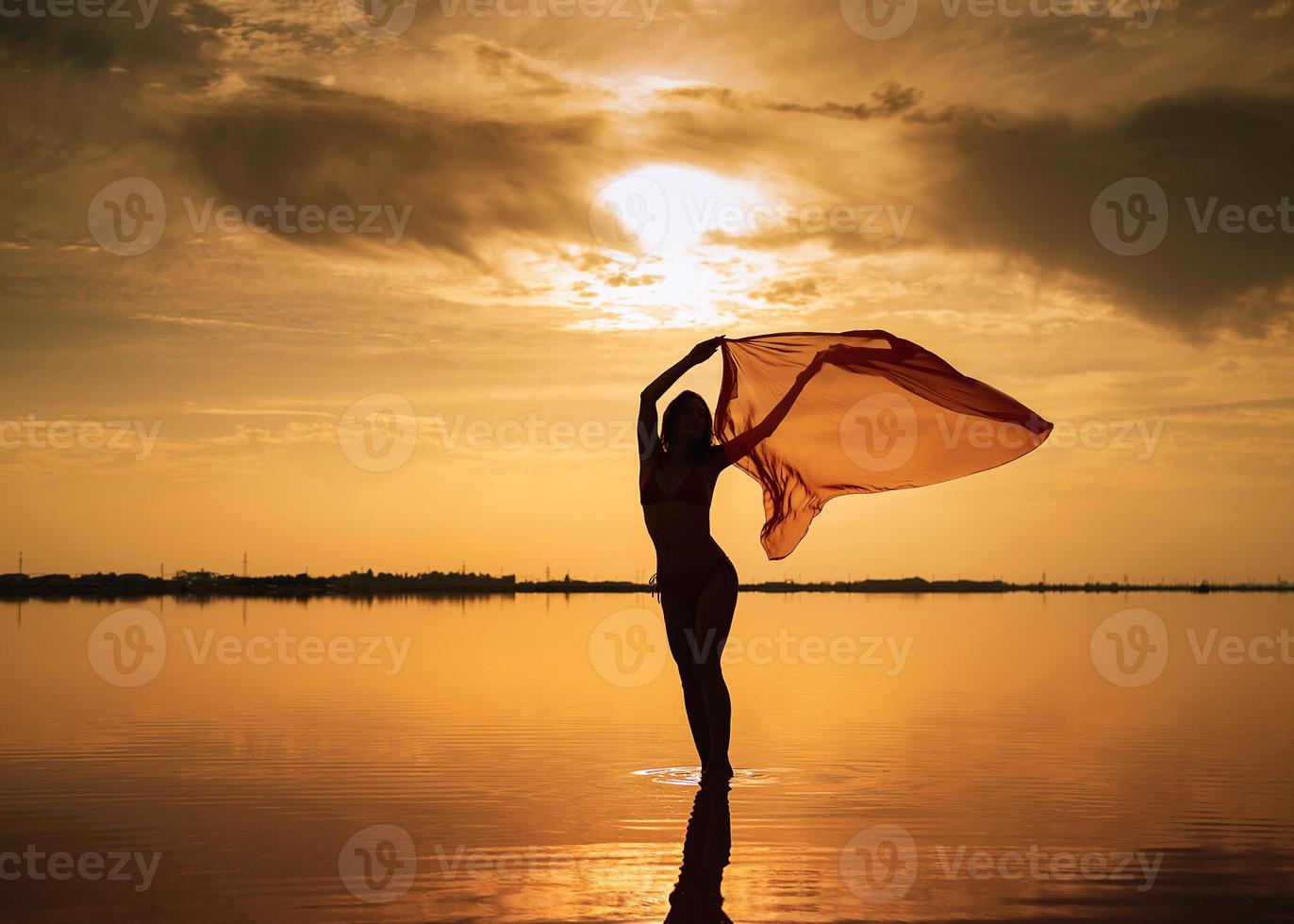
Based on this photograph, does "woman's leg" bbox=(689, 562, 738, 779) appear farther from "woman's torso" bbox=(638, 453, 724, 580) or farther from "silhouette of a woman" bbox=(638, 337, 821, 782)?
"woman's torso" bbox=(638, 453, 724, 580)

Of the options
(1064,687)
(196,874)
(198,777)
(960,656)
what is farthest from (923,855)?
(960,656)

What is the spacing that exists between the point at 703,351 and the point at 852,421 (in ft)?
6.31

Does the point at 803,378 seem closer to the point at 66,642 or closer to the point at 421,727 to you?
the point at 421,727

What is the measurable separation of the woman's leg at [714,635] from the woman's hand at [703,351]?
67.6 inches

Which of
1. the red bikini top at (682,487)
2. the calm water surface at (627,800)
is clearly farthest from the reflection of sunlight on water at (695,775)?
the red bikini top at (682,487)

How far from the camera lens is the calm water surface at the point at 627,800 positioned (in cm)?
717

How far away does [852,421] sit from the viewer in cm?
1252

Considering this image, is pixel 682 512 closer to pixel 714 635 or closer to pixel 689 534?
pixel 689 534

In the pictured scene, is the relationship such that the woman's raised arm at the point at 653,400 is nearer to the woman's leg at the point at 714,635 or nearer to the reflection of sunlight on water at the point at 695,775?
the woman's leg at the point at 714,635

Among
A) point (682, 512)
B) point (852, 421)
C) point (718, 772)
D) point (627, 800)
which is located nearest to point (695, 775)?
point (718, 772)

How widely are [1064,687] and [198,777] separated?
15.2 m

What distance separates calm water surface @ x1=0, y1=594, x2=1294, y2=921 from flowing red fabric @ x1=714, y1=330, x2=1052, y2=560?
8.69 feet

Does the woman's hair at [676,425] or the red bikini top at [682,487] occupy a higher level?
the woman's hair at [676,425]

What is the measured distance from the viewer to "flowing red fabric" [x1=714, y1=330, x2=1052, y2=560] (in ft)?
40.6
